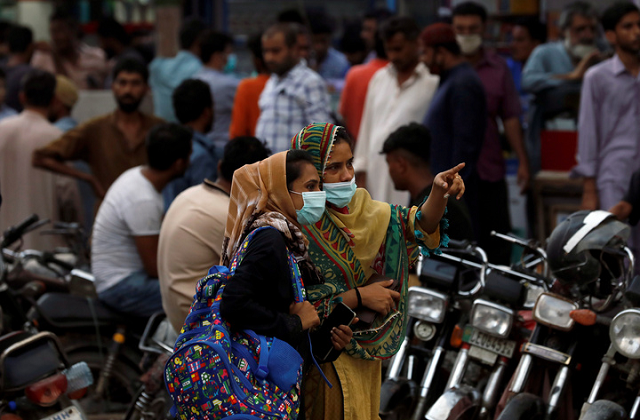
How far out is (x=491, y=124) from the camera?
6500 millimetres

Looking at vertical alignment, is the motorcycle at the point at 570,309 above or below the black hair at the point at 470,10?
below

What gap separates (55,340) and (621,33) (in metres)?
3.85

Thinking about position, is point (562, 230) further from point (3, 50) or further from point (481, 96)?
point (3, 50)

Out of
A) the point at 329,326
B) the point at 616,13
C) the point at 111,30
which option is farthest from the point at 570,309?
the point at 111,30

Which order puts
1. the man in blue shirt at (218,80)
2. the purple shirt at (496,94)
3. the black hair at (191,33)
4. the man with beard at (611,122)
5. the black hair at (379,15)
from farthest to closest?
the black hair at (379,15) < the black hair at (191,33) < the man in blue shirt at (218,80) < the purple shirt at (496,94) < the man with beard at (611,122)

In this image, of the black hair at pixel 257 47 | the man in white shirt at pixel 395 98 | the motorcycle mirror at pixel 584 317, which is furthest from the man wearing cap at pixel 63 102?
the motorcycle mirror at pixel 584 317

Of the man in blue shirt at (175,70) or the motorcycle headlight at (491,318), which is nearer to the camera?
the motorcycle headlight at (491,318)

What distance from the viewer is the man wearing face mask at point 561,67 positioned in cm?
714

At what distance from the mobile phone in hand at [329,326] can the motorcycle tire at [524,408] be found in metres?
0.88

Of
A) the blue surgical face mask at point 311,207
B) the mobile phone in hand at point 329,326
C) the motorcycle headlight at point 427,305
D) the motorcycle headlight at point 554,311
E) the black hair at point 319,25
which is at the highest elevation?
the black hair at point 319,25

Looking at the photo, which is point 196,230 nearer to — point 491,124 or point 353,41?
point 491,124

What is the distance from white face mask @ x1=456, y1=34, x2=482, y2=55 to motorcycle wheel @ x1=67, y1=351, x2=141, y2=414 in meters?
3.38

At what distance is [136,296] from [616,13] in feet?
10.9

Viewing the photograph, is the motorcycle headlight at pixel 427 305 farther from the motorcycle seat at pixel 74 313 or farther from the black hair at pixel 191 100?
the black hair at pixel 191 100
